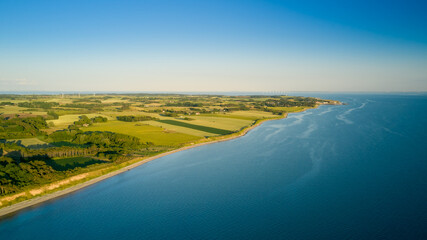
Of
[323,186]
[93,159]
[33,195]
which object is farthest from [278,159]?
[33,195]

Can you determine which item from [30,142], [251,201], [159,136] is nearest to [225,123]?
[159,136]

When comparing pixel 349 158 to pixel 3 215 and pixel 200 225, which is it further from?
pixel 3 215

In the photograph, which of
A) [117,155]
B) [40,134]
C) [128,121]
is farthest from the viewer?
[128,121]

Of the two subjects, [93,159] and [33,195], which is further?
[93,159]

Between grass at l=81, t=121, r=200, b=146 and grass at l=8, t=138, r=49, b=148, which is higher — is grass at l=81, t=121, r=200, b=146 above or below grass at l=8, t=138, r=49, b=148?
below

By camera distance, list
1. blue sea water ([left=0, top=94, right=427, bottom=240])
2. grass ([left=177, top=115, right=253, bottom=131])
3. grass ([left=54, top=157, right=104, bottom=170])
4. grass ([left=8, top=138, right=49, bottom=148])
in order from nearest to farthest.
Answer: blue sea water ([left=0, top=94, right=427, bottom=240])
grass ([left=54, top=157, right=104, bottom=170])
grass ([left=8, top=138, right=49, bottom=148])
grass ([left=177, top=115, right=253, bottom=131])

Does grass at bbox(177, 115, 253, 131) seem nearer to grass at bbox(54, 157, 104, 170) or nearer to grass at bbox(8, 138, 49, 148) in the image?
grass at bbox(54, 157, 104, 170)

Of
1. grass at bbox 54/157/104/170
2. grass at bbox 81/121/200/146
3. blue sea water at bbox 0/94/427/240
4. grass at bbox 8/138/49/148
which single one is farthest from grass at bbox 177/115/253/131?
grass at bbox 8/138/49/148

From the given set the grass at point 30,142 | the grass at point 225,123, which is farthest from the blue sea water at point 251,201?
the grass at point 225,123
